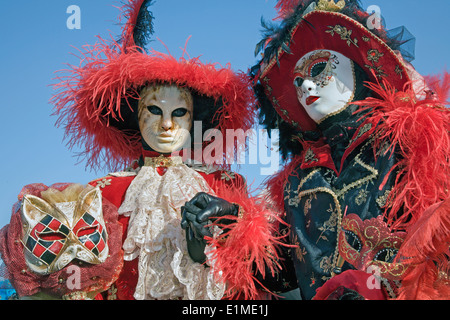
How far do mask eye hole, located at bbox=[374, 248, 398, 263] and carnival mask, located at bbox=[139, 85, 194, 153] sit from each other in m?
1.38

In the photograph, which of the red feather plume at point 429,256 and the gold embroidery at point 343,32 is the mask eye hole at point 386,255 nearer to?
the red feather plume at point 429,256

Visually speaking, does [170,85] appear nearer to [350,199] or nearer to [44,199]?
[44,199]

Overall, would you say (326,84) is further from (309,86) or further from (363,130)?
(363,130)

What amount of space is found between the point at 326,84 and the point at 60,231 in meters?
1.49

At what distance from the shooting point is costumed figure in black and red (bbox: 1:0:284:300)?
2.84 metres

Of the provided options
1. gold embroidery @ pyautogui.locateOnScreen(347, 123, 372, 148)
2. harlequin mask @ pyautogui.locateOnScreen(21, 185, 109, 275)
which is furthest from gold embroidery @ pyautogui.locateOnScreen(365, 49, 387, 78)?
harlequin mask @ pyautogui.locateOnScreen(21, 185, 109, 275)

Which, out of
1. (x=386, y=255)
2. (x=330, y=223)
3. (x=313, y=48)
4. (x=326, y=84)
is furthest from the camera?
(x=313, y=48)

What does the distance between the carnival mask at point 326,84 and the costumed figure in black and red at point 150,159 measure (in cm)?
55

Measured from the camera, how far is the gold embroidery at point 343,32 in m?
2.88

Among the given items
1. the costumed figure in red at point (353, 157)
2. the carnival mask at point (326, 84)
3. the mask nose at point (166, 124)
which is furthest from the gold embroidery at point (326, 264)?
the mask nose at point (166, 124)

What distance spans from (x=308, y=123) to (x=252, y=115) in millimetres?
442

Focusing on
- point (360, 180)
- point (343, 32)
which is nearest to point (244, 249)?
point (360, 180)

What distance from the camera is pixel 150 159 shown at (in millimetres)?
3404
